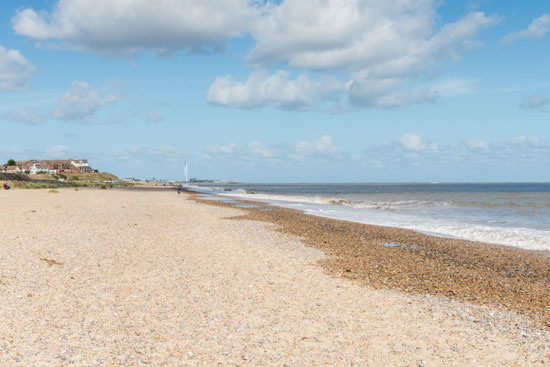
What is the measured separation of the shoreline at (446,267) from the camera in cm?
937

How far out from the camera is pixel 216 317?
302 inches

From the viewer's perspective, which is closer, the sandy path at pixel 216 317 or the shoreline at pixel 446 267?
the sandy path at pixel 216 317

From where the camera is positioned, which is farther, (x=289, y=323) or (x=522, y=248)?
(x=522, y=248)

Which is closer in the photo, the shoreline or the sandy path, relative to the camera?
the sandy path

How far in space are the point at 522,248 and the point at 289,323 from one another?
13.6m

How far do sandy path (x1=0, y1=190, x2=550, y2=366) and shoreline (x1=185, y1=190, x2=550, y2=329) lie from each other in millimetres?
915

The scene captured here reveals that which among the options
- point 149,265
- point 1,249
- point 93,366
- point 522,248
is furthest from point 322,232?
point 93,366

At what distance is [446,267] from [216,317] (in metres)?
8.13

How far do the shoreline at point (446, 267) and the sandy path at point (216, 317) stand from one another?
0.91 metres

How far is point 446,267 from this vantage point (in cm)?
1249

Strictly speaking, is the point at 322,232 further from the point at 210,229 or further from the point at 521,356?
the point at 521,356

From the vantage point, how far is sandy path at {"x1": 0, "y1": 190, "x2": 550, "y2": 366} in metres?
6.17

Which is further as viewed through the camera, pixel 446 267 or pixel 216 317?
pixel 446 267

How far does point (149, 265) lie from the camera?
1165 centimetres
